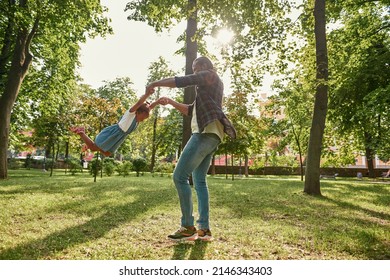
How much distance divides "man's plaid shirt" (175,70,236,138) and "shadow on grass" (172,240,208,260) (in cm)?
158

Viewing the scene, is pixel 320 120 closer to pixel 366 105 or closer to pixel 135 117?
pixel 366 105

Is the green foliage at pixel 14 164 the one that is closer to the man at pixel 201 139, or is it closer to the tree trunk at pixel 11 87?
the tree trunk at pixel 11 87

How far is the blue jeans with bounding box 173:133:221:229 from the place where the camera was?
411 centimetres

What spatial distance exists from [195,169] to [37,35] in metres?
17.0

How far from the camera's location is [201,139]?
163 inches

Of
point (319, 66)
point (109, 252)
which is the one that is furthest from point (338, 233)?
point (319, 66)

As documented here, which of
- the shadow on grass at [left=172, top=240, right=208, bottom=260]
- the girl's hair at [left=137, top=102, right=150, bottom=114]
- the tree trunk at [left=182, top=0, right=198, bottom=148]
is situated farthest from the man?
the tree trunk at [left=182, top=0, right=198, bottom=148]

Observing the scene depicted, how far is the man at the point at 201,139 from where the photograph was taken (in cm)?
409

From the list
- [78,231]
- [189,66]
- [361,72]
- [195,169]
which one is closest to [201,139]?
[195,169]

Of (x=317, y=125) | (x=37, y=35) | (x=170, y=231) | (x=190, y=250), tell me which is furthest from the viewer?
(x=37, y=35)

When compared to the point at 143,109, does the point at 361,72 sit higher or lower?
higher

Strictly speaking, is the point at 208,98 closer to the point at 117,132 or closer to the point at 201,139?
the point at 201,139

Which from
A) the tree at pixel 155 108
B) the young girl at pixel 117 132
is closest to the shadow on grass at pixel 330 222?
the young girl at pixel 117 132

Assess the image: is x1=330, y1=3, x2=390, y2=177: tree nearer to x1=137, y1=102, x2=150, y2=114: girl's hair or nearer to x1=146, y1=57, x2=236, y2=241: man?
x1=146, y1=57, x2=236, y2=241: man
